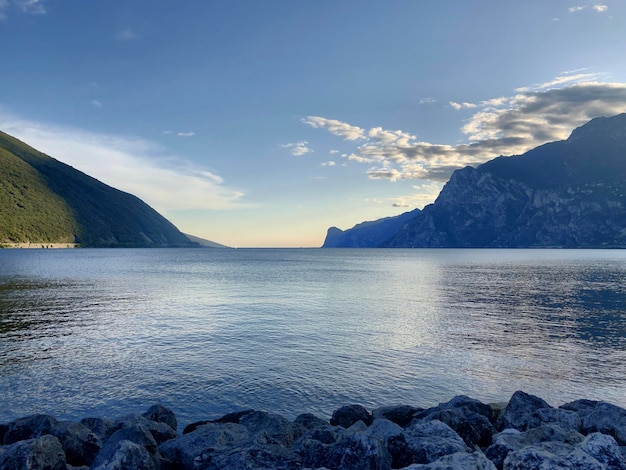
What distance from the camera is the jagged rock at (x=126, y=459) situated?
11148 millimetres

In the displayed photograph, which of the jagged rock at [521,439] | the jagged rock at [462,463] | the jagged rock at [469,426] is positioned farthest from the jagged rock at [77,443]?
the jagged rock at [521,439]

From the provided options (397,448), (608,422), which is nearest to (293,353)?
(397,448)

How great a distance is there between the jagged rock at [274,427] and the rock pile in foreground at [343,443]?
0.04 m

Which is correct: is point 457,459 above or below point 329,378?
above

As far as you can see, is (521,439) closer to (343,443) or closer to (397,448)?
(397,448)

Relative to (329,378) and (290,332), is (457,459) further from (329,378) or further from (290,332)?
(290,332)

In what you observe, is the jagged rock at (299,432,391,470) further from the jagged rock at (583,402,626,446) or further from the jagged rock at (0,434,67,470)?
the jagged rock at (583,402,626,446)

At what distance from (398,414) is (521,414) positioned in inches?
218

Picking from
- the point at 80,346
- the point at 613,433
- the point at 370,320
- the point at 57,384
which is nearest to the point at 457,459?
the point at 613,433

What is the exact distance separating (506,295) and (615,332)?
1201 inches

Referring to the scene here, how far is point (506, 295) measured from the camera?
72062 mm

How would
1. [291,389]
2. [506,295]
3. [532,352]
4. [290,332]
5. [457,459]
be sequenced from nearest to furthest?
[457,459]
[291,389]
[532,352]
[290,332]
[506,295]

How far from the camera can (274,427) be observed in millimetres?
16938

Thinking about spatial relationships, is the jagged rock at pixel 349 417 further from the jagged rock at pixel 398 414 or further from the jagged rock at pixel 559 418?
the jagged rock at pixel 559 418
